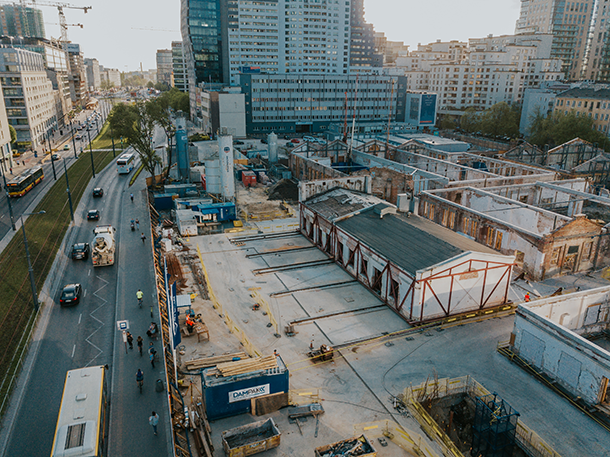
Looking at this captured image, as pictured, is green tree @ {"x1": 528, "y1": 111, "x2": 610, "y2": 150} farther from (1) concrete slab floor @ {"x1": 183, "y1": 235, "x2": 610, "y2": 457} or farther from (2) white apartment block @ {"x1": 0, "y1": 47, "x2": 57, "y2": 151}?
(2) white apartment block @ {"x1": 0, "y1": 47, "x2": 57, "y2": 151}

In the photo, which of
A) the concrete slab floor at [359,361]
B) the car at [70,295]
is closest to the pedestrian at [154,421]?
the concrete slab floor at [359,361]

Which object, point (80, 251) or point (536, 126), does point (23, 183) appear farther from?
point (536, 126)

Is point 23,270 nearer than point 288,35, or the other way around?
point 23,270

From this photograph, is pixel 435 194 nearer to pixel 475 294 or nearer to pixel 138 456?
pixel 475 294

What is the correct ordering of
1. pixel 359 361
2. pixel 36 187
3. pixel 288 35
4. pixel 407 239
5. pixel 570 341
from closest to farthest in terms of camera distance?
pixel 570 341, pixel 359 361, pixel 407 239, pixel 36 187, pixel 288 35

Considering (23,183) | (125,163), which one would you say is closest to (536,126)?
(125,163)

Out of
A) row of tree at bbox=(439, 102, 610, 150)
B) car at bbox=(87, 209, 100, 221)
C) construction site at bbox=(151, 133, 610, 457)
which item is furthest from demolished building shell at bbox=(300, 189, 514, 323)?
row of tree at bbox=(439, 102, 610, 150)
